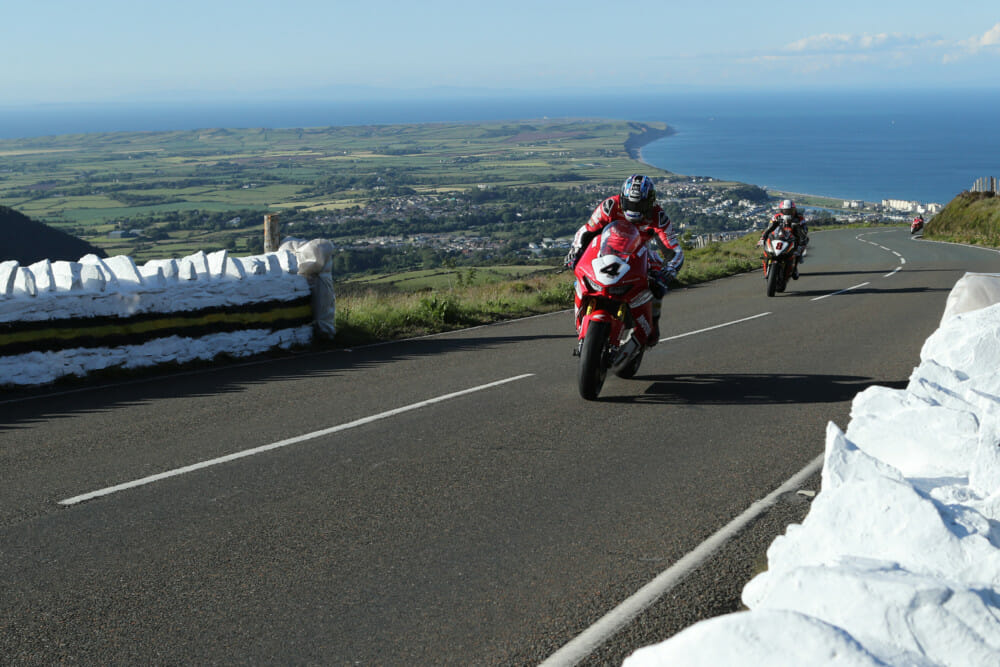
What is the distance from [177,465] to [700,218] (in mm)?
65588

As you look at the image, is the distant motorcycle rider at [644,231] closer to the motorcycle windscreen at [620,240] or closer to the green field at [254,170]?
the motorcycle windscreen at [620,240]

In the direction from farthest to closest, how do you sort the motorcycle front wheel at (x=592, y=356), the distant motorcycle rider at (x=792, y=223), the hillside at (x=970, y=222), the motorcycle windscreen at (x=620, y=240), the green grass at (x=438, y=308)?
1. the hillside at (x=970, y=222)
2. the distant motorcycle rider at (x=792, y=223)
3. the green grass at (x=438, y=308)
4. the motorcycle windscreen at (x=620, y=240)
5. the motorcycle front wheel at (x=592, y=356)

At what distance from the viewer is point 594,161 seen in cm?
13350

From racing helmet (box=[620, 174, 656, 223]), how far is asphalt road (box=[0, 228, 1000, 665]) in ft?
5.79

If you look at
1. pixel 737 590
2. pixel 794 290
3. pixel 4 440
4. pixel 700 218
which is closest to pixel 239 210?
pixel 700 218

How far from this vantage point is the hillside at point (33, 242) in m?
47.2

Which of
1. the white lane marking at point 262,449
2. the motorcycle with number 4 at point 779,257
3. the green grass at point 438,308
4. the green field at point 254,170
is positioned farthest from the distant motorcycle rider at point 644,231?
the green field at point 254,170

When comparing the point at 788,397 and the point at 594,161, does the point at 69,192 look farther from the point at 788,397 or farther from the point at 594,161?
the point at 788,397

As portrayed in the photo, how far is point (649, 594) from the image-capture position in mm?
4398

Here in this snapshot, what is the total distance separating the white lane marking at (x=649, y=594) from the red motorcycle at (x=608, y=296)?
2.89m

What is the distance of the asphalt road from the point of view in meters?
4.11

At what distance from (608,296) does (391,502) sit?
365 cm

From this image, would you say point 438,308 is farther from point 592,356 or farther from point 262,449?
point 262,449

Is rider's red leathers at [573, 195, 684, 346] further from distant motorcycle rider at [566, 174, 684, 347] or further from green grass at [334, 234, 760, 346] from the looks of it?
green grass at [334, 234, 760, 346]
